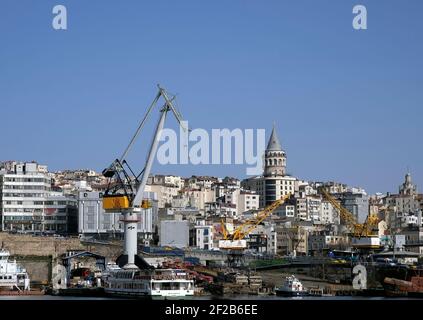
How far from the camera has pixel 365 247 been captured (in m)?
51.6

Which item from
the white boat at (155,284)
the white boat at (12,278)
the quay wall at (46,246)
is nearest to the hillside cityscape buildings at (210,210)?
the quay wall at (46,246)

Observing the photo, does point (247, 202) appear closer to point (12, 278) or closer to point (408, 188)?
point (408, 188)

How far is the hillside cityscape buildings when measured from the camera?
170 ft

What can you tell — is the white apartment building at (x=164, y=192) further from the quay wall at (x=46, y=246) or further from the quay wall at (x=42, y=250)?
the quay wall at (x=42, y=250)

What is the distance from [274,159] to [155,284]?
169 ft

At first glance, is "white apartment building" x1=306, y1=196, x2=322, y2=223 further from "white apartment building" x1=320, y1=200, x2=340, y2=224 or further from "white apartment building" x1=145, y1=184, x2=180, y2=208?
"white apartment building" x1=145, y1=184, x2=180, y2=208

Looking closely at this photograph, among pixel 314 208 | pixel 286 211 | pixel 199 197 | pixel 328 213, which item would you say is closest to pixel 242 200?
pixel 199 197

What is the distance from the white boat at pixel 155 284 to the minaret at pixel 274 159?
161 feet

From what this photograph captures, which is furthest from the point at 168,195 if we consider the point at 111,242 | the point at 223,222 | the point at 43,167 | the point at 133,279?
the point at 133,279

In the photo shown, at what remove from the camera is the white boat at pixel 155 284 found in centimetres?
2998

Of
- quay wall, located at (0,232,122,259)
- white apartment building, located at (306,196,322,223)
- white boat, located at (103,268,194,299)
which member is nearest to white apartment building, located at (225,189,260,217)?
white apartment building, located at (306,196,322,223)

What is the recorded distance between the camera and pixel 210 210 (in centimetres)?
7181

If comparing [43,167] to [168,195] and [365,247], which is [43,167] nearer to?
[168,195]

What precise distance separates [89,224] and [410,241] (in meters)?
19.3
